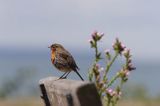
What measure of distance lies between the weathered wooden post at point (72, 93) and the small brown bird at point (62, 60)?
60.2 inches

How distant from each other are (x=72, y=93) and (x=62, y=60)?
2911mm

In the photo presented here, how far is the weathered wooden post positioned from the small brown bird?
153 cm

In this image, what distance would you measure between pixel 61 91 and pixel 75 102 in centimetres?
43

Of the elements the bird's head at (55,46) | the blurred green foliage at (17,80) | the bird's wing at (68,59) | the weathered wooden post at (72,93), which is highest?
the blurred green foliage at (17,80)

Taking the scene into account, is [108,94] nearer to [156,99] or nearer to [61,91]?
[61,91]

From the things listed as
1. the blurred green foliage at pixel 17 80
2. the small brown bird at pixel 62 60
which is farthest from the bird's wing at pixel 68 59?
the blurred green foliage at pixel 17 80

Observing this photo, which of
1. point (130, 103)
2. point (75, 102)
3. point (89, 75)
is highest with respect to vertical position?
point (130, 103)

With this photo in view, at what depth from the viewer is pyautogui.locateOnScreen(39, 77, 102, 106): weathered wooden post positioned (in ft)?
11.0

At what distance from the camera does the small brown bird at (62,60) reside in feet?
20.2

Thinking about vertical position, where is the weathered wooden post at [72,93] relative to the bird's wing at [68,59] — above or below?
below

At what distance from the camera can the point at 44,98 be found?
4.90m

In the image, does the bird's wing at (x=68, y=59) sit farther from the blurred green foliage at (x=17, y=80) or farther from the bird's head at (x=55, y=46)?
the blurred green foliage at (x=17, y=80)

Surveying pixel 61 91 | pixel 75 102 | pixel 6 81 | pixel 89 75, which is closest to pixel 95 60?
pixel 89 75

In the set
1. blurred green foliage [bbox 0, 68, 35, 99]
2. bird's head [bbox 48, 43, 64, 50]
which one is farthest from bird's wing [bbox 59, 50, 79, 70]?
blurred green foliage [bbox 0, 68, 35, 99]
